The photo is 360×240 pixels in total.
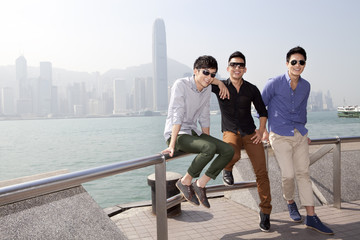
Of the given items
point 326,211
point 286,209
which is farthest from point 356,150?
point 286,209

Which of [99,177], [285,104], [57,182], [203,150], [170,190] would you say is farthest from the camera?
[170,190]

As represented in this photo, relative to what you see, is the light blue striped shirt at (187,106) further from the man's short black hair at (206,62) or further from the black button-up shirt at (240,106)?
the black button-up shirt at (240,106)

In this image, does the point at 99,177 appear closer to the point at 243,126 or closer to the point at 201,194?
the point at 201,194

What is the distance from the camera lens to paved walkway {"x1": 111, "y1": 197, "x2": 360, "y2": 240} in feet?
11.4

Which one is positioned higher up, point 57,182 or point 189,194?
point 57,182

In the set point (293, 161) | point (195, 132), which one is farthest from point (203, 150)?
point (293, 161)

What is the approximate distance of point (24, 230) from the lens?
72.7 inches

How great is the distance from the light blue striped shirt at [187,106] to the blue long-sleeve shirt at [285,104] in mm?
871

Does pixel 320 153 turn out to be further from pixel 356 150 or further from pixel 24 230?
pixel 24 230

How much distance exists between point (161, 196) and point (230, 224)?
166 cm

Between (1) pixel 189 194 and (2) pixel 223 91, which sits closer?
(1) pixel 189 194

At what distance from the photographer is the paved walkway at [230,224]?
347 cm

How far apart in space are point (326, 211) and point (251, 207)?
1.00 metres

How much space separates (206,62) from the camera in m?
3.10
